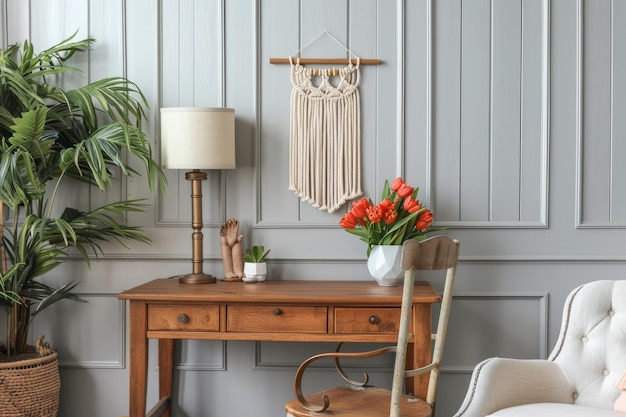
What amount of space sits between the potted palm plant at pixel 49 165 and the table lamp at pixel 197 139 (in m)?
0.10

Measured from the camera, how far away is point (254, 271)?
9.48ft

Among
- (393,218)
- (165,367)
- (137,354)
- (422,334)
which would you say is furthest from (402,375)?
(165,367)

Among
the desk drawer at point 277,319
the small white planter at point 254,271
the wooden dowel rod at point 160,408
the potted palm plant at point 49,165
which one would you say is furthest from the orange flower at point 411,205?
the wooden dowel rod at point 160,408

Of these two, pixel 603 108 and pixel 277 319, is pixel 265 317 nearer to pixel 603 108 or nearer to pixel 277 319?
pixel 277 319

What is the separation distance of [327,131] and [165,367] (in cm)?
121

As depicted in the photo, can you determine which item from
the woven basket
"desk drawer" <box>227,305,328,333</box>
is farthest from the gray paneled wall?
"desk drawer" <box>227,305,328,333</box>

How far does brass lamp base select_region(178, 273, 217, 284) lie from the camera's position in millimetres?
2863

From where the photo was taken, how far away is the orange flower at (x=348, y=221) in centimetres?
280

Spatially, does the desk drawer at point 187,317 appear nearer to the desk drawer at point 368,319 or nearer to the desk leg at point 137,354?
the desk leg at point 137,354

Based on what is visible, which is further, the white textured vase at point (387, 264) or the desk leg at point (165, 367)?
the desk leg at point (165, 367)

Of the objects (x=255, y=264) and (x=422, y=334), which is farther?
(x=255, y=264)

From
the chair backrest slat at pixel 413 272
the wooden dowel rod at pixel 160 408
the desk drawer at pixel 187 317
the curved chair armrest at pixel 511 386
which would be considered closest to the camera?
the chair backrest slat at pixel 413 272

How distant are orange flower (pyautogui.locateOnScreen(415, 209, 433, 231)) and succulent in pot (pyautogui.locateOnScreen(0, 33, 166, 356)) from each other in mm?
1022

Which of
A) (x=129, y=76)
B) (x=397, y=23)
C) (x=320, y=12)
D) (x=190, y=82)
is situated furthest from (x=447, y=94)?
(x=129, y=76)
